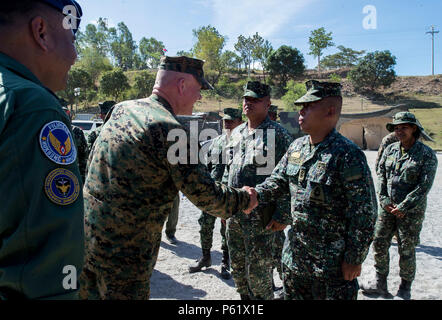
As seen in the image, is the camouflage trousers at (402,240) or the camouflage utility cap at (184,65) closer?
the camouflage utility cap at (184,65)

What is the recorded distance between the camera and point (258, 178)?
361cm

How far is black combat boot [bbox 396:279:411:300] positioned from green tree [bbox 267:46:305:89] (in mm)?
50261

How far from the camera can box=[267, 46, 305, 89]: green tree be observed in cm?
5116

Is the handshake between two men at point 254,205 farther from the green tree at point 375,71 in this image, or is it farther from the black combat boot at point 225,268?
the green tree at point 375,71

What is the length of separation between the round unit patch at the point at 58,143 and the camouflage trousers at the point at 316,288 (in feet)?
6.92

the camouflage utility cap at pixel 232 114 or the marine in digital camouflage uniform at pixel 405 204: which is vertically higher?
the camouflage utility cap at pixel 232 114

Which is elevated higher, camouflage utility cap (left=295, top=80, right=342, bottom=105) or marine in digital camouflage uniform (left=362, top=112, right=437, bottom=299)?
camouflage utility cap (left=295, top=80, right=342, bottom=105)

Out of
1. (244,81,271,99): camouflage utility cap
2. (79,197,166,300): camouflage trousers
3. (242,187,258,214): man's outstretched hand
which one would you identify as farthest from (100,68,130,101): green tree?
(79,197,166,300): camouflage trousers

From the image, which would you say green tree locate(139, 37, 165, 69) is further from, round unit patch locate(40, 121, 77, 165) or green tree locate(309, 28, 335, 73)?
round unit patch locate(40, 121, 77, 165)

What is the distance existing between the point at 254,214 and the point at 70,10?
2.56 m

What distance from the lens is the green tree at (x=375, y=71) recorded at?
4712 cm

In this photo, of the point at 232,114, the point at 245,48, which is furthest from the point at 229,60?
the point at 232,114

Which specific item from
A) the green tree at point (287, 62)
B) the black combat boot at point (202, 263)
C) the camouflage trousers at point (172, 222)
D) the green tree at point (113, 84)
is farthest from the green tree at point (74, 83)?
the black combat boot at point (202, 263)
